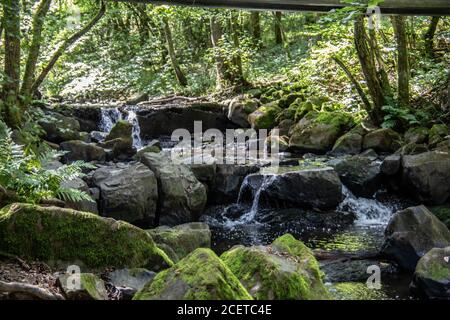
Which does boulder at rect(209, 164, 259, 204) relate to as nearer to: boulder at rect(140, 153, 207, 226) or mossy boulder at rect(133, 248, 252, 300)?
boulder at rect(140, 153, 207, 226)

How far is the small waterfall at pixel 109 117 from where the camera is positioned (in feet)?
44.2

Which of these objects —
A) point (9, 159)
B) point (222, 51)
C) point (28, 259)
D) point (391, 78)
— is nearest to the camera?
point (28, 259)

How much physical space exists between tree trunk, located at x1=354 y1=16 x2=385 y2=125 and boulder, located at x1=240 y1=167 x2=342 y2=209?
330 centimetres

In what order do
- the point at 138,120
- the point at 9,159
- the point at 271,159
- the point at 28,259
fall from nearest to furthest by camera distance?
the point at 28,259
the point at 9,159
the point at 271,159
the point at 138,120

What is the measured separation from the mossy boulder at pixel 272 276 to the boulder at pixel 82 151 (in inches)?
250

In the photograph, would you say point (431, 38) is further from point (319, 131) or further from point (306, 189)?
point (306, 189)

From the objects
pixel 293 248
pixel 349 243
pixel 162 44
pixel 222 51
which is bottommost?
pixel 349 243

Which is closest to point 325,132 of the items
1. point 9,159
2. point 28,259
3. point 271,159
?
point 271,159

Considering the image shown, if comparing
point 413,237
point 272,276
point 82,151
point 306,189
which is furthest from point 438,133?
point 272,276

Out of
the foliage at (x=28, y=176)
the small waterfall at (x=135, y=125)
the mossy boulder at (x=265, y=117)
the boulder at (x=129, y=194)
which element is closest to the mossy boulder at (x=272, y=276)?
the foliage at (x=28, y=176)

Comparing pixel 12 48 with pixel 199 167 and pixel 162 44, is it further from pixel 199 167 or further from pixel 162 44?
pixel 162 44

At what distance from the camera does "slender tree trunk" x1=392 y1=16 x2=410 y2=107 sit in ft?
33.7

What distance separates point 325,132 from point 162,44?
12128mm

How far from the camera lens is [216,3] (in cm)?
448
